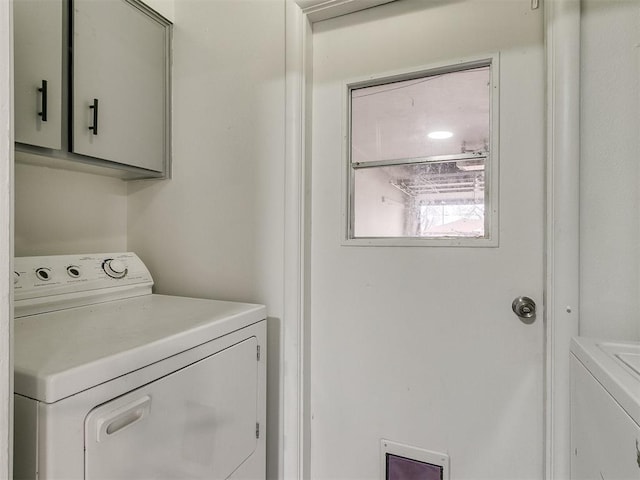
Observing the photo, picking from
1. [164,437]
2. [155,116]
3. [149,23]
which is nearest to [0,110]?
[164,437]

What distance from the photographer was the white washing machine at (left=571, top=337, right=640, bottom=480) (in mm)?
624

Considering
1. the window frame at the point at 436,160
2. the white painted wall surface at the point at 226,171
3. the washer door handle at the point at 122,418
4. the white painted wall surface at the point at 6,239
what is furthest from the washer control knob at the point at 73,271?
the window frame at the point at 436,160

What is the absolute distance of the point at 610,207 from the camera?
102cm

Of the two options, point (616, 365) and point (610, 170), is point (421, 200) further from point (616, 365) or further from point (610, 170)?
point (616, 365)

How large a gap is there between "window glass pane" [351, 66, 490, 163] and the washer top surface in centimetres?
70

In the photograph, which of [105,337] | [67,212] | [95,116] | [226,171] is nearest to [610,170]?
[226,171]

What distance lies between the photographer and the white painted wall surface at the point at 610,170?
100cm

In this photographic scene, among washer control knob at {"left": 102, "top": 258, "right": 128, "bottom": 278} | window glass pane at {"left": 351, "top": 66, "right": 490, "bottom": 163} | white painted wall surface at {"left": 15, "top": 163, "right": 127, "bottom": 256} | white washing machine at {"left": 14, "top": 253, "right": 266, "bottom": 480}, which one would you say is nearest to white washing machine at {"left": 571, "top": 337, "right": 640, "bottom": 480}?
window glass pane at {"left": 351, "top": 66, "right": 490, "bottom": 163}

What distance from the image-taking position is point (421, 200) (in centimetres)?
130

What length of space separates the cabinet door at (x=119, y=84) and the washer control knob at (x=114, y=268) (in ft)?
1.38

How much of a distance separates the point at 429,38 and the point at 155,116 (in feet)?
3.92

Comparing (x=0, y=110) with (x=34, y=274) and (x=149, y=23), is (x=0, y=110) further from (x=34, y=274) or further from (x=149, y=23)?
(x=149, y=23)

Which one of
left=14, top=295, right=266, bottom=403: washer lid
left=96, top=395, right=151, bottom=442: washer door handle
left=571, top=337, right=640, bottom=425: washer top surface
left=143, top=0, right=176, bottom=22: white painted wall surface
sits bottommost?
left=96, top=395, right=151, bottom=442: washer door handle

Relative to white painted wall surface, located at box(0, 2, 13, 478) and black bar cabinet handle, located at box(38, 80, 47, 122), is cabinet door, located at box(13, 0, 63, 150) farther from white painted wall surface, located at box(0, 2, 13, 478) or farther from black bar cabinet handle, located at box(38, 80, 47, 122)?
white painted wall surface, located at box(0, 2, 13, 478)
